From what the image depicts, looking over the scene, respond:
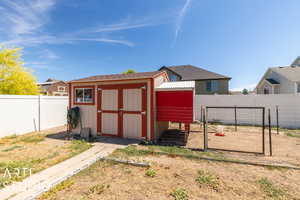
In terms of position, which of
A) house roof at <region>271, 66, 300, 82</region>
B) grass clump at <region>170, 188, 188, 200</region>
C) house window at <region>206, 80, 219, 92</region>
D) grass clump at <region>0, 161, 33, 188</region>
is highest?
house roof at <region>271, 66, 300, 82</region>

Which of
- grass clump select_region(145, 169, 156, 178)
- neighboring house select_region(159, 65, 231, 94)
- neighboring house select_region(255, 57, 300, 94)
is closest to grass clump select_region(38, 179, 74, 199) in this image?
grass clump select_region(145, 169, 156, 178)

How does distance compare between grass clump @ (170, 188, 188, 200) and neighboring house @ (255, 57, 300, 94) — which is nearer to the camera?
grass clump @ (170, 188, 188, 200)

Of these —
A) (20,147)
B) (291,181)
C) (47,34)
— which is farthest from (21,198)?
(47,34)

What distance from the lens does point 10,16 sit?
22.9 feet

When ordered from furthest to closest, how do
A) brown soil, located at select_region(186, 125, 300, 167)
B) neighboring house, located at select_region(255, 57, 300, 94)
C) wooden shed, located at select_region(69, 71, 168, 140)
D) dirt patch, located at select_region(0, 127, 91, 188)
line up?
neighboring house, located at select_region(255, 57, 300, 94) < wooden shed, located at select_region(69, 71, 168, 140) < brown soil, located at select_region(186, 125, 300, 167) < dirt patch, located at select_region(0, 127, 91, 188)

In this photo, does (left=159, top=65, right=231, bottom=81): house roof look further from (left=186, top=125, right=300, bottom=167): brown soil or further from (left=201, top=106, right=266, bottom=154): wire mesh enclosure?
(left=186, top=125, right=300, bottom=167): brown soil

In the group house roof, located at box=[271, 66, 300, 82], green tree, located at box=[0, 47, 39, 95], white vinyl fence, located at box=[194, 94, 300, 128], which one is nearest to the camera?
white vinyl fence, located at box=[194, 94, 300, 128]

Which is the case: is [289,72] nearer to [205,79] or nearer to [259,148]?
[205,79]

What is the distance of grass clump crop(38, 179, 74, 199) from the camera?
7.95ft

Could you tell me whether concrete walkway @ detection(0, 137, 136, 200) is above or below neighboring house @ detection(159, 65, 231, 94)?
below

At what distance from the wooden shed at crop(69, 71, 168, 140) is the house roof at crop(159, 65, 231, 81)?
51.0 ft

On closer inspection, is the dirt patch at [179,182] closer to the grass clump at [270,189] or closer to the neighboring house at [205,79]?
the grass clump at [270,189]

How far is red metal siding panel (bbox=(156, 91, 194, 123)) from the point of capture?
527cm

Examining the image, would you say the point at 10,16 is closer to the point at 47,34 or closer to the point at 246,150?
the point at 47,34
